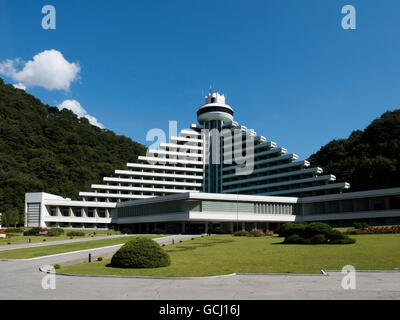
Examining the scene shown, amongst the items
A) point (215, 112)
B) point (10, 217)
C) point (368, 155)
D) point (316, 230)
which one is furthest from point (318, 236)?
point (215, 112)

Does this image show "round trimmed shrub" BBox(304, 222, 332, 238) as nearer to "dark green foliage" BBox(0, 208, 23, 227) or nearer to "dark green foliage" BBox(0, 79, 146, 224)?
"dark green foliage" BBox(0, 208, 23, 227)

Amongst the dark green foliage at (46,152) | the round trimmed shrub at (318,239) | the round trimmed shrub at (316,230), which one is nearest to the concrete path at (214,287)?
the round trimmed shrub at (318,239)

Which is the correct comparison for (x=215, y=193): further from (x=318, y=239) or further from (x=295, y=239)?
(x=318, y=239)

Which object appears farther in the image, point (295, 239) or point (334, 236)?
point (295, 239)

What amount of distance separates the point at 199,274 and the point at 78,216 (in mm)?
85865

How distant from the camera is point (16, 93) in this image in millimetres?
126500

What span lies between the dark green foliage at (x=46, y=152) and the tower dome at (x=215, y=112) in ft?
111

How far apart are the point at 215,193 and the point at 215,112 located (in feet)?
152

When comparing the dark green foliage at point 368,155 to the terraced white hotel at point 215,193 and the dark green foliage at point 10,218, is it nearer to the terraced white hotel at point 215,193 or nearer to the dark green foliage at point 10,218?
the terraced white hotel at point 215,193

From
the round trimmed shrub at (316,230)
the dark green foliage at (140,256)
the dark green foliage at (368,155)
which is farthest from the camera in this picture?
the dark green foliage at (368,155)

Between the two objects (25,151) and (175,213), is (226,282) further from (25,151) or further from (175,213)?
(25,151)

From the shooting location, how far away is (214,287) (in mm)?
14867

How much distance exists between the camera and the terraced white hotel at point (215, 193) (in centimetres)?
7730
